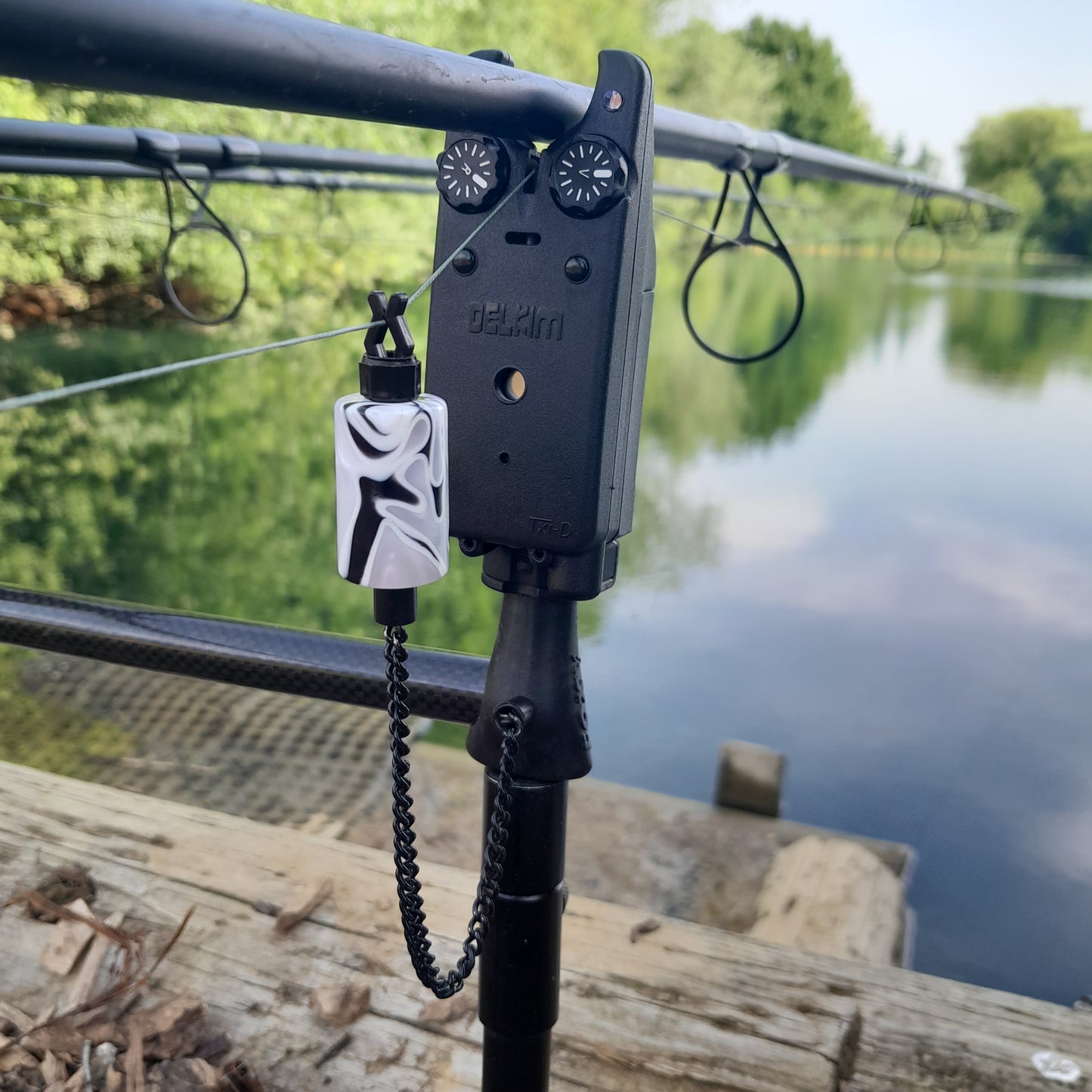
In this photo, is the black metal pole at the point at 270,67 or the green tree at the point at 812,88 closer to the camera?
the black metal pole at the point at 270,67

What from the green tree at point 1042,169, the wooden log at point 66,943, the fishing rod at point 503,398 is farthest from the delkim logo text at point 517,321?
the green tree at point 1042,169

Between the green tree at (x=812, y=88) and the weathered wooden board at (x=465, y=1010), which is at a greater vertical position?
the green tree at (x=812, y=88)

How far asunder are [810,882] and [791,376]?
66.1 feet

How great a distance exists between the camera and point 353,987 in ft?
3.66

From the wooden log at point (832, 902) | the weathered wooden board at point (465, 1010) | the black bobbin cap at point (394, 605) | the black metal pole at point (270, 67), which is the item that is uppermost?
the black metal pole at point (270, 67)

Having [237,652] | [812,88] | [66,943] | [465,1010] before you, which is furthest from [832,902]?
[812,88]

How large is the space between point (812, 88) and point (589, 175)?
3698cm

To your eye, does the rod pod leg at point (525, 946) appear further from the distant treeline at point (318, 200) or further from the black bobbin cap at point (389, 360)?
the distant treeline at point (318, 200)

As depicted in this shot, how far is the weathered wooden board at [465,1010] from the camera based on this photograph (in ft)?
3.50

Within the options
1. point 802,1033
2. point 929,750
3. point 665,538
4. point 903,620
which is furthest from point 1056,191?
point 802,1033

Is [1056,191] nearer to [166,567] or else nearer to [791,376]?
[791,376]

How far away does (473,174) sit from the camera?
0.74 metres

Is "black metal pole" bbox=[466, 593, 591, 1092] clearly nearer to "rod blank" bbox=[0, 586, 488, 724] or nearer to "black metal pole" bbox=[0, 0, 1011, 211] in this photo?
"rod blank" bbox=[0, 586, 488, 724]

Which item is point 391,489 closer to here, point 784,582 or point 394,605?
point 394,605
